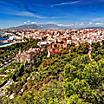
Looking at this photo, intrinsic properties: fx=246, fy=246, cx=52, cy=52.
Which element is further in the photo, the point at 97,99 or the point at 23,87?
the point at 23,87

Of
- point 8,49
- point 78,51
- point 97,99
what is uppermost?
point 97,99

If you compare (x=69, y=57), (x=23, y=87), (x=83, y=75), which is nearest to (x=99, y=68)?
(x=83, y=75)

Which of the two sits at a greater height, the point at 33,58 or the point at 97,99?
the point at 97,99

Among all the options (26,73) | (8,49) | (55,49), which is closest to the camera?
(26,73)

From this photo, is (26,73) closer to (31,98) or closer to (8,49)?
(31,98)

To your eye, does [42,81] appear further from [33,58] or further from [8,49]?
Result: [8,49]

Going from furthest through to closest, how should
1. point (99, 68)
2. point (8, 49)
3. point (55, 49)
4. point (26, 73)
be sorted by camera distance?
point (8, 49) < point (55, 49) < point (26, 73) < point (99, 68)

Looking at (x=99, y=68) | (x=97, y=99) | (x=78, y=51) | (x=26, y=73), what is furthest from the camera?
(x=78, y=51)

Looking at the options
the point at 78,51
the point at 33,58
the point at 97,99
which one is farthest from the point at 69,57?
the point at 97,99

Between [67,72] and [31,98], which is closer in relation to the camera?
[31,98]
